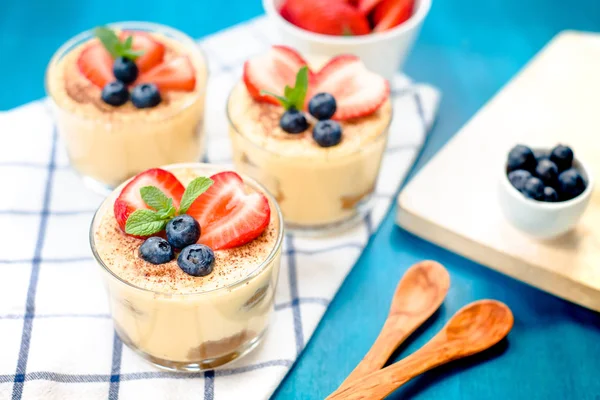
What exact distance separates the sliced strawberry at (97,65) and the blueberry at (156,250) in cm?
63

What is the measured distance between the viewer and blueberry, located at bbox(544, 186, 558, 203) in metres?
1.69

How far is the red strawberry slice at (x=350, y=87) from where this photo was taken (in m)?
1.79

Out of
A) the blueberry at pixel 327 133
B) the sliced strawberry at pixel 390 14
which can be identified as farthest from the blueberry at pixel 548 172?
the sliced strawberry at pixel 390 14

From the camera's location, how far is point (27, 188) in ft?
6.31

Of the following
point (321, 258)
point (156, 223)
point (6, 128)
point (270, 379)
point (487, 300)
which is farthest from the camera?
point (6, 128)

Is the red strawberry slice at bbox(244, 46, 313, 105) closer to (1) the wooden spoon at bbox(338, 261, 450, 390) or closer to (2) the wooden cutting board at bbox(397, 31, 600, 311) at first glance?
(2) the wooden cutting board at bbox(397, 31, 600, 311)

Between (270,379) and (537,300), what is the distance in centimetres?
68

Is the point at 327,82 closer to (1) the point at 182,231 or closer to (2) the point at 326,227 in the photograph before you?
(2) the point at 326,227

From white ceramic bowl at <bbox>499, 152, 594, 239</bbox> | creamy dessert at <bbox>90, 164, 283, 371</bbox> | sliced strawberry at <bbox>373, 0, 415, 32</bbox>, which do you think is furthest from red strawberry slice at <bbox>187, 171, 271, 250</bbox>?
sliced strawberry at <bbox>373, 0, 415, 32</bbox>

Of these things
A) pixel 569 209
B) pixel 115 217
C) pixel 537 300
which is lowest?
pixel 537 300

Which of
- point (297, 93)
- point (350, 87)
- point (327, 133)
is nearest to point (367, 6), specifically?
point (350, 87)

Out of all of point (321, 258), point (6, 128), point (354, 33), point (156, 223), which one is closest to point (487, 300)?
point (321, 258)

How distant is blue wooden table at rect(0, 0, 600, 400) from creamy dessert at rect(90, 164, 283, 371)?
22 cm

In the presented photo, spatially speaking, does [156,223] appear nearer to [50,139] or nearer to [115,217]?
[115,217]
